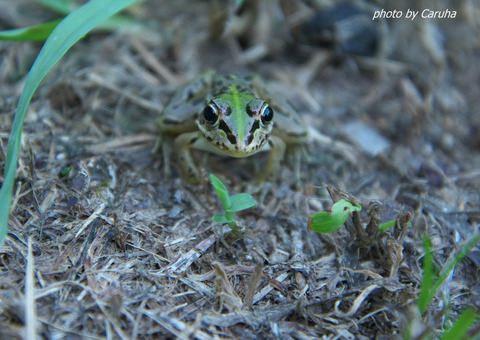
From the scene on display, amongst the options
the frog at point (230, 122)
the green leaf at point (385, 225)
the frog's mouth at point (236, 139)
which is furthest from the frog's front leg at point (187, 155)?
the green leaf at point (385, 225)

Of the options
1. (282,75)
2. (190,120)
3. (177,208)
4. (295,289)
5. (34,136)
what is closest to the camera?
(295,289)

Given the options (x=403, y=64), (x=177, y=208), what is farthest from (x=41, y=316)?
(x=403, y=64)

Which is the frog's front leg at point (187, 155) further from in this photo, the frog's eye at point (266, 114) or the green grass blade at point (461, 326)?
the green grass blade at point (461, 326)

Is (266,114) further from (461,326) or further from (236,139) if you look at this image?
(461,326)

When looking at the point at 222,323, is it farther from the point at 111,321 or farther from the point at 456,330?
the point at 456,330

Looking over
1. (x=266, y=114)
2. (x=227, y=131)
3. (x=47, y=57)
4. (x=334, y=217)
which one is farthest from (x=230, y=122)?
(x=47, y=57)

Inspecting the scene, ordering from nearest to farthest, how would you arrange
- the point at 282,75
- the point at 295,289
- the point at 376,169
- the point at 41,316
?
1. the point at 41,316
2. the point at 295,289
3. the point at 376,169
4. the point at 282,75
